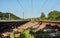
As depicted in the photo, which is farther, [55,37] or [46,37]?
[55,37]

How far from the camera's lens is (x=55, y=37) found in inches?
269

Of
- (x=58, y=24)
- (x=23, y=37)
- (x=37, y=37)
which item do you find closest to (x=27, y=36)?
(x=23, y=37)

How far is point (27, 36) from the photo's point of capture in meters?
5.61

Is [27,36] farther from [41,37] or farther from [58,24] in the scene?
[58,24]

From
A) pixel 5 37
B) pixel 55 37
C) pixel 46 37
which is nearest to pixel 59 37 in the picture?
pixel 55 37

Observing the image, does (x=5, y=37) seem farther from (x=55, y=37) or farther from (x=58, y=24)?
(x=58, y=24)

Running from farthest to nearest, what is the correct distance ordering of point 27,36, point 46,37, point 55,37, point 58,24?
1. point 58,24
2. point 55,37
3. point 46,37
4. point 27,36

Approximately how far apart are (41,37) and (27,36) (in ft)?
3.06

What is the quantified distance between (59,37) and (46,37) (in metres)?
0.96

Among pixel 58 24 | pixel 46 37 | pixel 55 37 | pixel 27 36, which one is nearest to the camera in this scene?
pixel 27 36

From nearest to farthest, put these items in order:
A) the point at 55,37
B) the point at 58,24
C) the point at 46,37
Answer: the point at 46,37
the point at 55,37
the point at 58,24

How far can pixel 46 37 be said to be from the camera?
243 inches

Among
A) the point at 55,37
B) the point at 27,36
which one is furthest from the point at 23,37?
the point at 55,37

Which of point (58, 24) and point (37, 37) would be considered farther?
point (58, 24)
